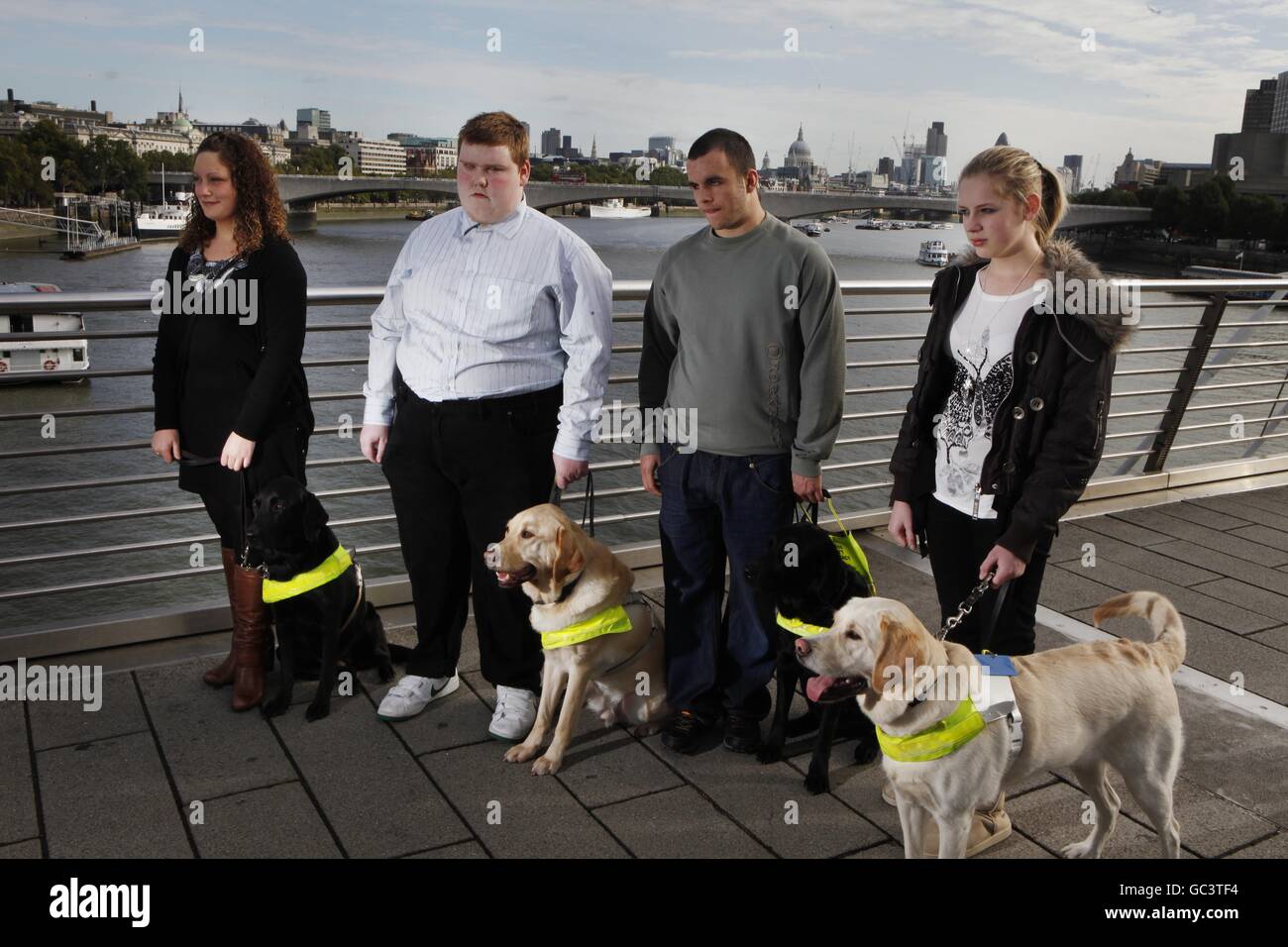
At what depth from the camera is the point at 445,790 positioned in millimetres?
3166

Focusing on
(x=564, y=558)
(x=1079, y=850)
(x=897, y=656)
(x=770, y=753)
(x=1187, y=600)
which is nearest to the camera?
(x=897, y=656)

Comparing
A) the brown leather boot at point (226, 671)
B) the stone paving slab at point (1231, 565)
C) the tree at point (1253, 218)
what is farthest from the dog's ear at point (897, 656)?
the tree at point (1253, 218)

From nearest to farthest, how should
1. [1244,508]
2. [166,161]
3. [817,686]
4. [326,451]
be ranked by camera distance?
[817,686]
[1244,508]
[326,451]
[166,161]

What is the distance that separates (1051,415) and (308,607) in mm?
2398

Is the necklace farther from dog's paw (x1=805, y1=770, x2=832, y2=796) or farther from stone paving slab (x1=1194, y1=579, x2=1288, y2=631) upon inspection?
stone paving slab (x1=1194, y1=579, x2=1288, y2=631)

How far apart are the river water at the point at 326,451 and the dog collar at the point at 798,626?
2527mm

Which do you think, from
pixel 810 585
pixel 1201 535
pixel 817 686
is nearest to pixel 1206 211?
pixel 1201 535

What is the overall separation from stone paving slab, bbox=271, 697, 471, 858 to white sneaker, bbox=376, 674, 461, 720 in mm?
57

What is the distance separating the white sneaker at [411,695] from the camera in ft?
11.8

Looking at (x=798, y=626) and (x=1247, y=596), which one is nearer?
(x=798, y=626)

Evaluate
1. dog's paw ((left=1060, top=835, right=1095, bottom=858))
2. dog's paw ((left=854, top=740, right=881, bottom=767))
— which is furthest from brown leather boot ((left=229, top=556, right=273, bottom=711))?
dog's paw ((left=1060, top=835, right=1095, bottom=858))

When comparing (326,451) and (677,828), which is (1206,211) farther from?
(677,828)

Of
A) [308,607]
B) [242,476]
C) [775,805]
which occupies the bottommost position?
[775,805]

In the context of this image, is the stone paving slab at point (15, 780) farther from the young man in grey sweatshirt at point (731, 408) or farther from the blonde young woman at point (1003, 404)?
the blonde young woman at point (1003, 404)
